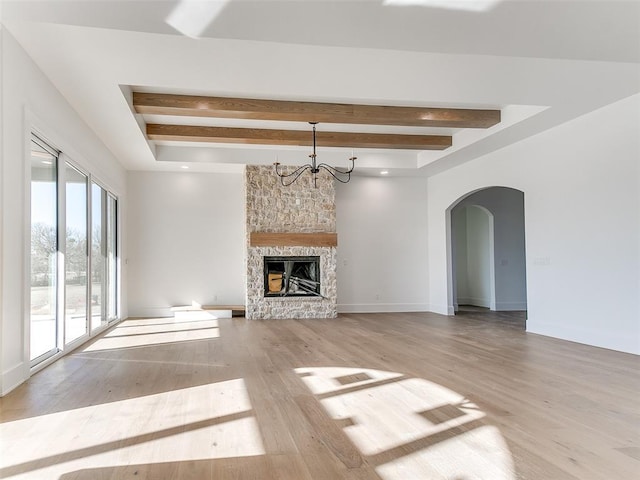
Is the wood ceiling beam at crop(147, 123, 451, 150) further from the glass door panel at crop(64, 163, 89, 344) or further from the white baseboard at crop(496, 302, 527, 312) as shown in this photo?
the white baseboard at crop(496, 302, 527, 312)

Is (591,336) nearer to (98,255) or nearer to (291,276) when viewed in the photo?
(291,276)

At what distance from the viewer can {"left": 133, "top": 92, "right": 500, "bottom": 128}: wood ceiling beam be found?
545 centimetres

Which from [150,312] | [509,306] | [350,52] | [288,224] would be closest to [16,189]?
[350,52]

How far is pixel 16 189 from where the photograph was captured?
12.1 feet

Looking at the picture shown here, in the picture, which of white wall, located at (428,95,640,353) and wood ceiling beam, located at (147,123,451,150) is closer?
white wall, located at (428,95,640,353)

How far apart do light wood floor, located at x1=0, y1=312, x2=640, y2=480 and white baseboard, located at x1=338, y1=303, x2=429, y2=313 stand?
3.79 m

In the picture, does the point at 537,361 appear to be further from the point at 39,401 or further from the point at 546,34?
the point at 39,401

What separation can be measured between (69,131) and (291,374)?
11.9 ft

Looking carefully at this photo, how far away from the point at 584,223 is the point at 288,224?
4.80 meters

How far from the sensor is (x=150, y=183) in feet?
29.4

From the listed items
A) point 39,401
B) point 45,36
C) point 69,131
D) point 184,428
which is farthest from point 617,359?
point 69,131

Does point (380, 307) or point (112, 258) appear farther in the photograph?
point (380, 307)

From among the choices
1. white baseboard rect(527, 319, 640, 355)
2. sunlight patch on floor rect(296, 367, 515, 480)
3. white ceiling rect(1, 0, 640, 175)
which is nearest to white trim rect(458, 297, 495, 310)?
white baseboard rect(527, 319, 640, 355)

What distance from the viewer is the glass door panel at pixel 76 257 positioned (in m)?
5.16
